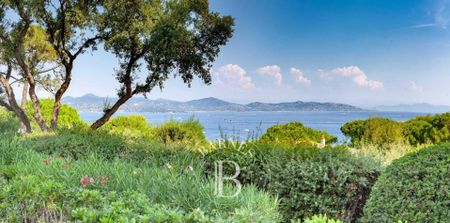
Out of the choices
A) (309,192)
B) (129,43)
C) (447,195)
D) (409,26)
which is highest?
(409,26)

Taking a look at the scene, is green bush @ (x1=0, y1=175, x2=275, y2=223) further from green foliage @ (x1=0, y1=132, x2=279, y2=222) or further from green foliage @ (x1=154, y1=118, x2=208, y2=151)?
green foliage @ (x1=154, y1=118, x2=208, y2=151)

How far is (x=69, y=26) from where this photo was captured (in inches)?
488

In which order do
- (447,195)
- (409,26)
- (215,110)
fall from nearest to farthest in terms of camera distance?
(447,195), (409,26), (215,110)

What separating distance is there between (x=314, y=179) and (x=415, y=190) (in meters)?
1.38

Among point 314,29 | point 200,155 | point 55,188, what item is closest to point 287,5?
point 314,29

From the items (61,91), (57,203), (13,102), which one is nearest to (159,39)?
(61,91)

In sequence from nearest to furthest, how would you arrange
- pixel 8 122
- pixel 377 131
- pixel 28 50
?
pixel 377 131 → pixel 8 122 → pixel 28 50

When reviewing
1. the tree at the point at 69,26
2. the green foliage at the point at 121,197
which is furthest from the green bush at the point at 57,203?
the tree at the point at 69,26

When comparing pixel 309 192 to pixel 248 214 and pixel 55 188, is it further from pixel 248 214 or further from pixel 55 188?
pixel 55 188

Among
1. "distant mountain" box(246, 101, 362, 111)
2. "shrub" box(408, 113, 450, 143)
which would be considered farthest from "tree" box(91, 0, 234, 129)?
"distant mountain" box(246, 101, 362, 111)

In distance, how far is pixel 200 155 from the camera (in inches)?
227

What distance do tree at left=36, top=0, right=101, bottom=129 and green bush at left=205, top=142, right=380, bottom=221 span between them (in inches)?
332

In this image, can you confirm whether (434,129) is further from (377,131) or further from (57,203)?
(57,203)

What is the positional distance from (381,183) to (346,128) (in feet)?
32.3
